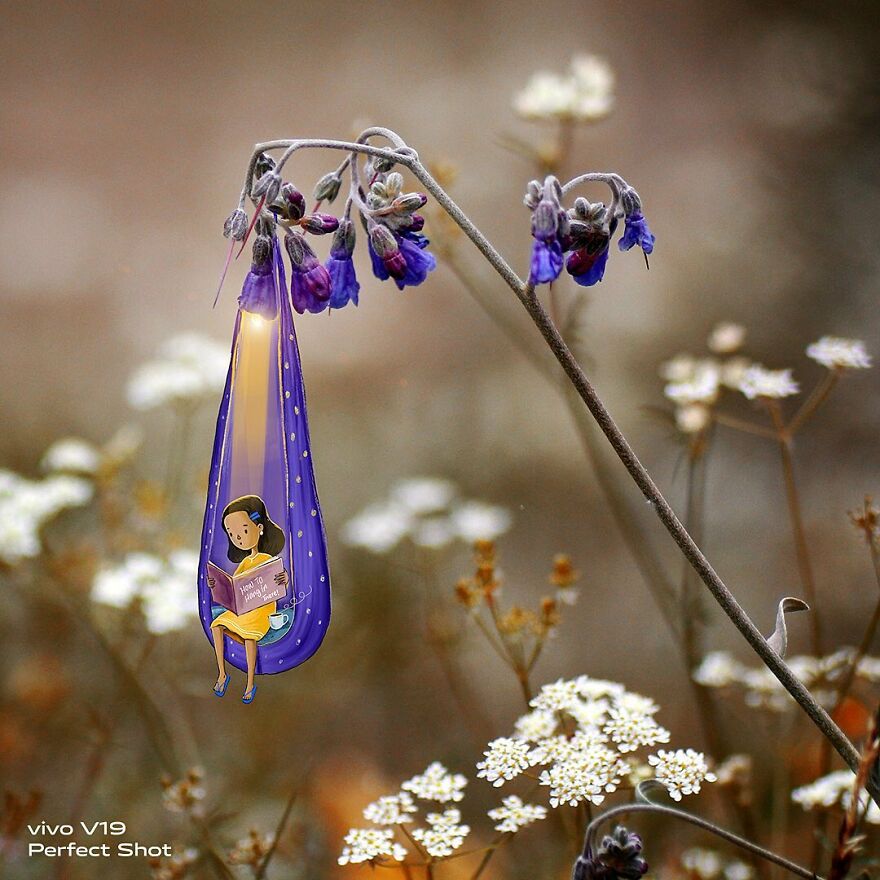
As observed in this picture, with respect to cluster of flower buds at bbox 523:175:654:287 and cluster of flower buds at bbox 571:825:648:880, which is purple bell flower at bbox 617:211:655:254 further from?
cluster of flower buds at bbox 571:825:648:880

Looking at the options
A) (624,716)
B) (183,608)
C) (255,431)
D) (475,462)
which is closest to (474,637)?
(475,462)

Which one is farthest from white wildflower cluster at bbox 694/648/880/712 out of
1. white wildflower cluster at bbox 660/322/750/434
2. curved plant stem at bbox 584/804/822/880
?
curved plant stem at bbox 584/804/822/880

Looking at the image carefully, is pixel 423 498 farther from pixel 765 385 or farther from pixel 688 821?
pixel 688 821

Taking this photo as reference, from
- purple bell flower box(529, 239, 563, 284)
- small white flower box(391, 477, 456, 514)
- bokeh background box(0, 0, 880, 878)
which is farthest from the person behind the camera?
bokeh background box(0, 0, 880, 878)

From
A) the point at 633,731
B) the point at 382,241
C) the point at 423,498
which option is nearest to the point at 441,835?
the point at 633,731

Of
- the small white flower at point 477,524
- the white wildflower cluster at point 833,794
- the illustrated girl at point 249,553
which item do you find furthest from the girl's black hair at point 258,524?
the small white flower at point 477,524

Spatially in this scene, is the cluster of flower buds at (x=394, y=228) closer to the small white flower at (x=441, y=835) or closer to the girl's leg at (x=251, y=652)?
the girl's leg at (x=251, y=652)
